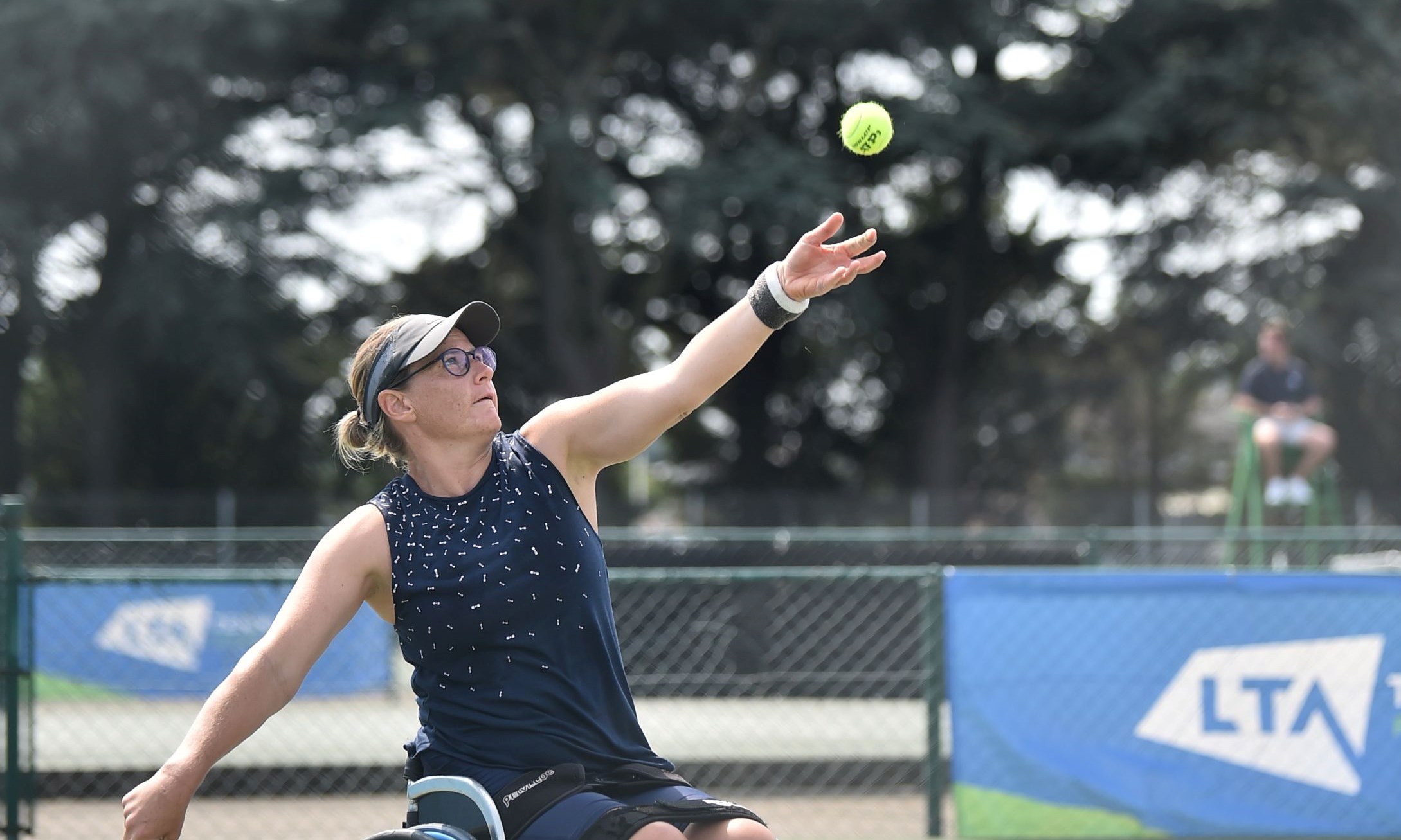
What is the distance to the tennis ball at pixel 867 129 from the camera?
3.70 meters

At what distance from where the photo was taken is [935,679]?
21.4 ft


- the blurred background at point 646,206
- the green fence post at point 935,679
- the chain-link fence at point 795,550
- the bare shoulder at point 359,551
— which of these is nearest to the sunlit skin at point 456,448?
the bare shoulder at point 359,551

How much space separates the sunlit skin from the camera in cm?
274

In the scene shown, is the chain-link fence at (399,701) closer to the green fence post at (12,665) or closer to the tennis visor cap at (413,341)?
the green fence post at (12,665)

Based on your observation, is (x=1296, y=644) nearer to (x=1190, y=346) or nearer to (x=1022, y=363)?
(x=1190, y=346)

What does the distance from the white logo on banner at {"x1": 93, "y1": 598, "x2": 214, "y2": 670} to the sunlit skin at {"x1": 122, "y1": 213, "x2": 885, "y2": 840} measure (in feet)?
17.8

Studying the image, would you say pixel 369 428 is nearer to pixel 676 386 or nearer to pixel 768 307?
pixel 676 386

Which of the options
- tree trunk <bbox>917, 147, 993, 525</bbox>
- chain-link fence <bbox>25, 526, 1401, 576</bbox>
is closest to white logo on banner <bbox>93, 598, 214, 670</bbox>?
chain-link fence <bbox>25, 526, 1401, 576</bbox>

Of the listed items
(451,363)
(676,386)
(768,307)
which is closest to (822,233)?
(768,307)

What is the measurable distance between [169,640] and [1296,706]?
19.3 feet

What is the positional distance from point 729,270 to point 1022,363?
7.00m

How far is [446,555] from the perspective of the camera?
2.81 m

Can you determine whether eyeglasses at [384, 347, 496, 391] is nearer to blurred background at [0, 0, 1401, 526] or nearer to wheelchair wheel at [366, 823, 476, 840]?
wheelchair wheel at [366, 823, 476, 840]

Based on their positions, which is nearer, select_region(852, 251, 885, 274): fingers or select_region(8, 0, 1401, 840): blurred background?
select_region(852, 251, 885, 274): fingers
